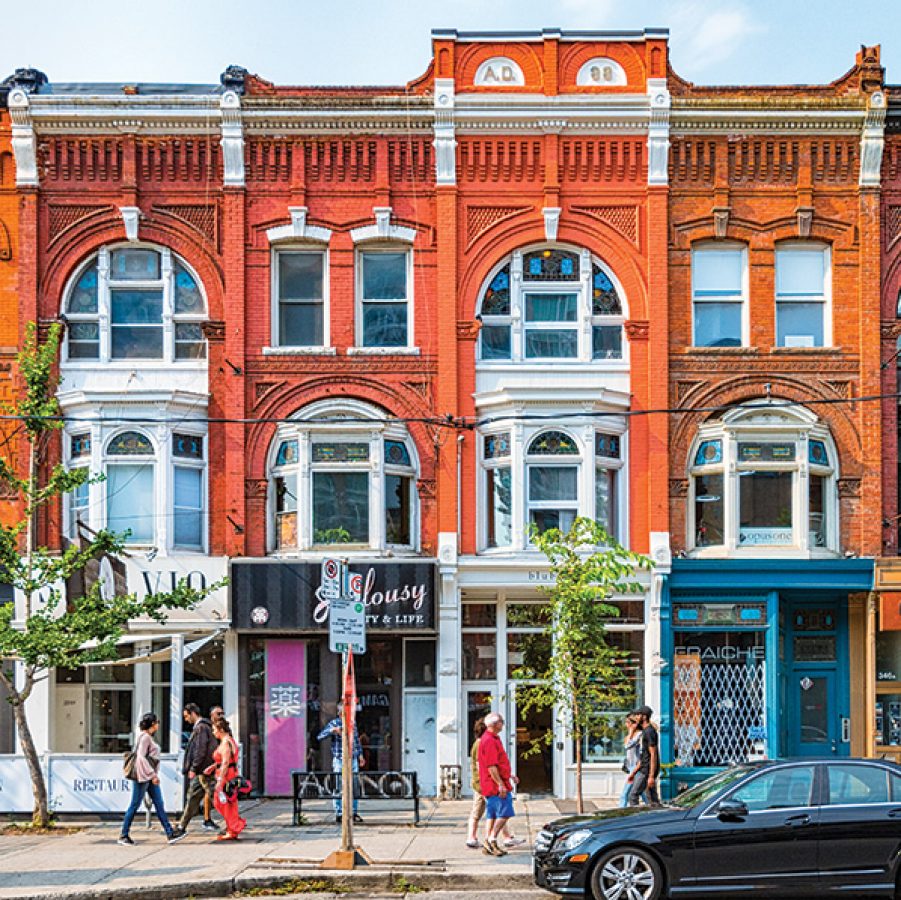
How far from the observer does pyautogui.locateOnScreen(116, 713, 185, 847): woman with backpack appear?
17516mm

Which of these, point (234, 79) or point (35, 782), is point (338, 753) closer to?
point (35, 782)

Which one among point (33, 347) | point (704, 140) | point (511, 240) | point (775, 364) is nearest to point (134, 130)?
point (33, 347)

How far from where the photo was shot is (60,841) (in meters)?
17.9

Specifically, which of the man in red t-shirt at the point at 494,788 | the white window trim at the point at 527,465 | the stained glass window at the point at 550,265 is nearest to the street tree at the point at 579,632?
the white window trim at the point at 527,465

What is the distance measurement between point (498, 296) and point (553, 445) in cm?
271

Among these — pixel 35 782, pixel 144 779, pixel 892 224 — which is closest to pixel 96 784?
pixel 35 782

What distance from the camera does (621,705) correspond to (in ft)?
73.5

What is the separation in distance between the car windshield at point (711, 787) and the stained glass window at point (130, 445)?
11.5m

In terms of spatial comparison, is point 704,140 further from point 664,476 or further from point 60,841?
point 60,841

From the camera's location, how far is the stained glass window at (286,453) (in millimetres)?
23062

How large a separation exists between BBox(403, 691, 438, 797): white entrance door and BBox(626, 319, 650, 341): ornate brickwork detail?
6582 millimetres

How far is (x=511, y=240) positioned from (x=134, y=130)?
6336mm

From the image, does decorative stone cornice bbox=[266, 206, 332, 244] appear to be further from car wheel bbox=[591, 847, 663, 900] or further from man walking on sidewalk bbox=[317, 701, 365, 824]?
car wheel bbox=[591, 847, 663, 900]

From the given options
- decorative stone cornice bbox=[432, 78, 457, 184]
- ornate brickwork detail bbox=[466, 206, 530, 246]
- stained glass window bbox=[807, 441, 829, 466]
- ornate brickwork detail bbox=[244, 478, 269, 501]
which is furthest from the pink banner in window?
stained glass window bbox=[807, 441, 829, 466]
